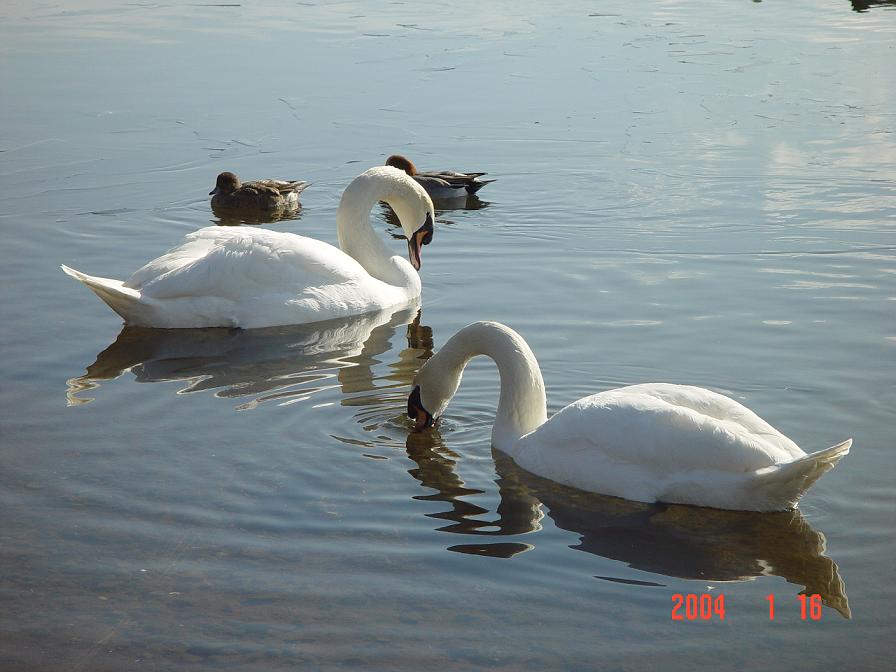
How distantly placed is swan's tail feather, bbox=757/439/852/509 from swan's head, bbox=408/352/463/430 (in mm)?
1965

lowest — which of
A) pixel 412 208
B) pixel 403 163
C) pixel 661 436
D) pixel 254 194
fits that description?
pixel 661 436

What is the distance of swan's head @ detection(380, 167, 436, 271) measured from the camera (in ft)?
36.7

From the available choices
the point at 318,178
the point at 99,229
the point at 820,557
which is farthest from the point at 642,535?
the point at 318,178

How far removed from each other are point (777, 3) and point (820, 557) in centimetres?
2192

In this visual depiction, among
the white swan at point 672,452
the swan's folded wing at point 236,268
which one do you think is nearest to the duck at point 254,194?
the swan's folded wing at point 236,268

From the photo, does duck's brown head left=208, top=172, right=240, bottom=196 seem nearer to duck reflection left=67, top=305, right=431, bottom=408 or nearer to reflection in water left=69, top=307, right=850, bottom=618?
duck reflection left=67, top=305, right=431, bottom=408

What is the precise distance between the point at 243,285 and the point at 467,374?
7.10 ft

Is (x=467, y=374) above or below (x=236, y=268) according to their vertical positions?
below

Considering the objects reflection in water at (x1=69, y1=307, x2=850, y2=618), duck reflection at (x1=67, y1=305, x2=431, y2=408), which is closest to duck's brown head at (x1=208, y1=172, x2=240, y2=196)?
duck reflection at (x1=67, y1=305, x2=431, y2=408)

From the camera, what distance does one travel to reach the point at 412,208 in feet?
36.9

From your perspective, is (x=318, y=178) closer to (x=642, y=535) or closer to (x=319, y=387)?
(x=319, y=387)

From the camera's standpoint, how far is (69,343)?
9133 millimetres
